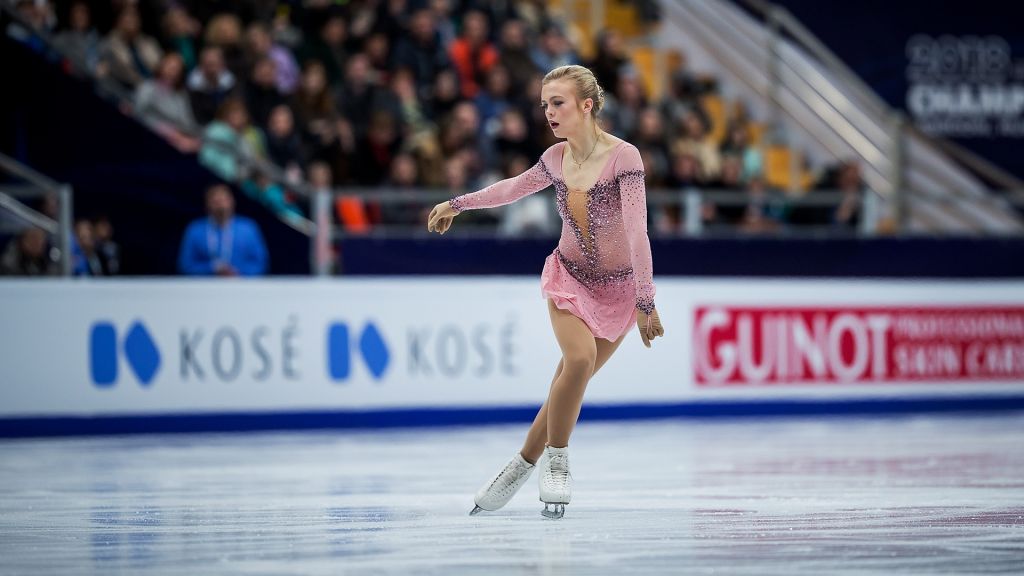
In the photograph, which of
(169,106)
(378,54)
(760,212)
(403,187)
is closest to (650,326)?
(403,187)

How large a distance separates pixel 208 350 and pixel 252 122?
259 cm

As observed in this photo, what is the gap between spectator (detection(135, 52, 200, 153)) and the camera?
10914 mm

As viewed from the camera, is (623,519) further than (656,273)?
No

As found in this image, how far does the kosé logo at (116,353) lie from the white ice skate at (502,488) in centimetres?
464

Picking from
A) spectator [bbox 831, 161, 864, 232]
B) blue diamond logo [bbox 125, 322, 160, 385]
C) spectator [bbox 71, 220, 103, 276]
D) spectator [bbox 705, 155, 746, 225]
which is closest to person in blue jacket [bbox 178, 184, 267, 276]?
spectator [bbox 71, 220, 103, 276]

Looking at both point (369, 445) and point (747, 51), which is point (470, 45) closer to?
point (747, 51)

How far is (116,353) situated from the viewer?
9.85 metres

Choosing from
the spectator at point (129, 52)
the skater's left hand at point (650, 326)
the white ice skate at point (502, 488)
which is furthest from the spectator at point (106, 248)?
the skater's left hand at point (650, 326)

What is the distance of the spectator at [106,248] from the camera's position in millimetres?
10414

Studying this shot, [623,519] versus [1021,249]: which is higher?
[1021,249]

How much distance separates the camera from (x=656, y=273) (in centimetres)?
1181

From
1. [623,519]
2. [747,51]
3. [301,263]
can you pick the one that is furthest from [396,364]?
[747,51]

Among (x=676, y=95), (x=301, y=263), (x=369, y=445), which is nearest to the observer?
(x=369, y=445)

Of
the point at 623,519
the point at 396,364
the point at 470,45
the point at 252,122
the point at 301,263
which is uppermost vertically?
the point at 470,45
